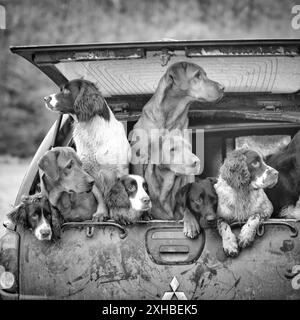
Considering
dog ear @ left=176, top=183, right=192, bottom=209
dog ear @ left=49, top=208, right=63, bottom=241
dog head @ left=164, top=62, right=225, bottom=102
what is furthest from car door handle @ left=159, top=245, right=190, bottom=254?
dog head @ left=164, top=62, right=225, bottom=102

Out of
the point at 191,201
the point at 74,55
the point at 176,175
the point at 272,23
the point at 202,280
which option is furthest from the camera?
the point at 272,23

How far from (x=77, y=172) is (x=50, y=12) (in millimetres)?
13645

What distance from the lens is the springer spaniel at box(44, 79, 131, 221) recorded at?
4.27 meters

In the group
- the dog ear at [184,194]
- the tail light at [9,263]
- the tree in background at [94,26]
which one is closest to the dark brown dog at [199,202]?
the dog ear at [184,194]

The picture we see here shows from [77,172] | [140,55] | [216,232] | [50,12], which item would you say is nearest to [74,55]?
[140,55]

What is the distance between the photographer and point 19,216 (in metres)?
3.68

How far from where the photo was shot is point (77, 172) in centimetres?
399

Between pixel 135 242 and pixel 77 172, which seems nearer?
pixel 135 242

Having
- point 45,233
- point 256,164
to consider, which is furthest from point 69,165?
point 256,164

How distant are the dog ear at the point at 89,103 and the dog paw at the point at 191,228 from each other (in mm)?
1044

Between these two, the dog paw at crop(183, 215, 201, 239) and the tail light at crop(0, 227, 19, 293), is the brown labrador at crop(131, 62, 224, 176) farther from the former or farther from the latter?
the tail light at crop(0, 227, 19, 293)

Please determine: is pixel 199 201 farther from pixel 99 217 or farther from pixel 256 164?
pixel 99 217

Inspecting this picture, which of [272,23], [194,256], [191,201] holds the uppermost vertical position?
[272,23]
